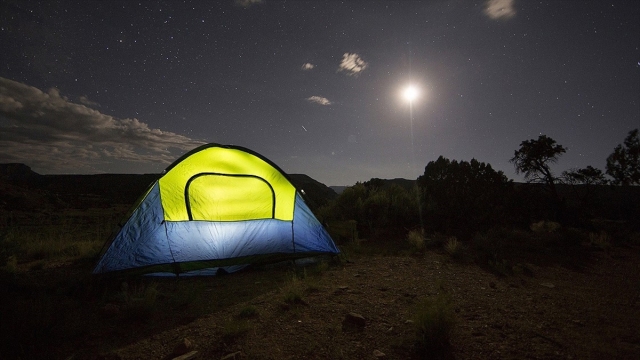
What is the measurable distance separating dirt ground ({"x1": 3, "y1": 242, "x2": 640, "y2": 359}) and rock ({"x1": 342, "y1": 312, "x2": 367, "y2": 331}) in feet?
0.14

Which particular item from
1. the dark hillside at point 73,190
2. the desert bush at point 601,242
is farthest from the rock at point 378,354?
the dark hillside at point 73,190

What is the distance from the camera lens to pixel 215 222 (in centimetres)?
568

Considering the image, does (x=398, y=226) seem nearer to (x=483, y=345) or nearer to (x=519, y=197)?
(x=519, y=197)

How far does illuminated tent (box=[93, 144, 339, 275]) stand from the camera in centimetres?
492

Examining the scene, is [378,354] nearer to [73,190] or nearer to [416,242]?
[416,242]

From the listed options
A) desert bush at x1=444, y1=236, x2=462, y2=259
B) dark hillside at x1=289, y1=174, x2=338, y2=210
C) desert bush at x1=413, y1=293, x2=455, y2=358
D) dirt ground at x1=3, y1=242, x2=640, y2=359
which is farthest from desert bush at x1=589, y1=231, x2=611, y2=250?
dark hillside at x1=289, y1=174, x2=338, y2=210

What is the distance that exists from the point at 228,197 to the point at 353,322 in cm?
388

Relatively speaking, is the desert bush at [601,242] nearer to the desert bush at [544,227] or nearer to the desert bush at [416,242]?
the desert bush at [544,227]

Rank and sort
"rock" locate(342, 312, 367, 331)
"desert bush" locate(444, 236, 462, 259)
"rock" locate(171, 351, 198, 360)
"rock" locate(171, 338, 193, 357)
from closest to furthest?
"rock" locate(171, 351, 198, 360), "rock" locate(171, 338, 193, 357), "rock" locate(342, 312, 367, 331), "desert bush" locate(444, 236, 462, 259)

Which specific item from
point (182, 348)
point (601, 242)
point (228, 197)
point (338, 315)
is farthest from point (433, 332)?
point (601, 242)

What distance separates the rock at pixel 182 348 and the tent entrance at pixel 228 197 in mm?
3180

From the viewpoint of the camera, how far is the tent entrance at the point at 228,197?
561 centimetres

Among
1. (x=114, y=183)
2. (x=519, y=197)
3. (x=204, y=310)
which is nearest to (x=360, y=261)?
(x=204, y=310)

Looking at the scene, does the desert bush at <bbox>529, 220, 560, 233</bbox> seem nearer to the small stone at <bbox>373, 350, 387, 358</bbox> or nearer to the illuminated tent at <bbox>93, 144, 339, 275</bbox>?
the illuminated tent at <bbox>93, 144, 339, 275</bbox>
